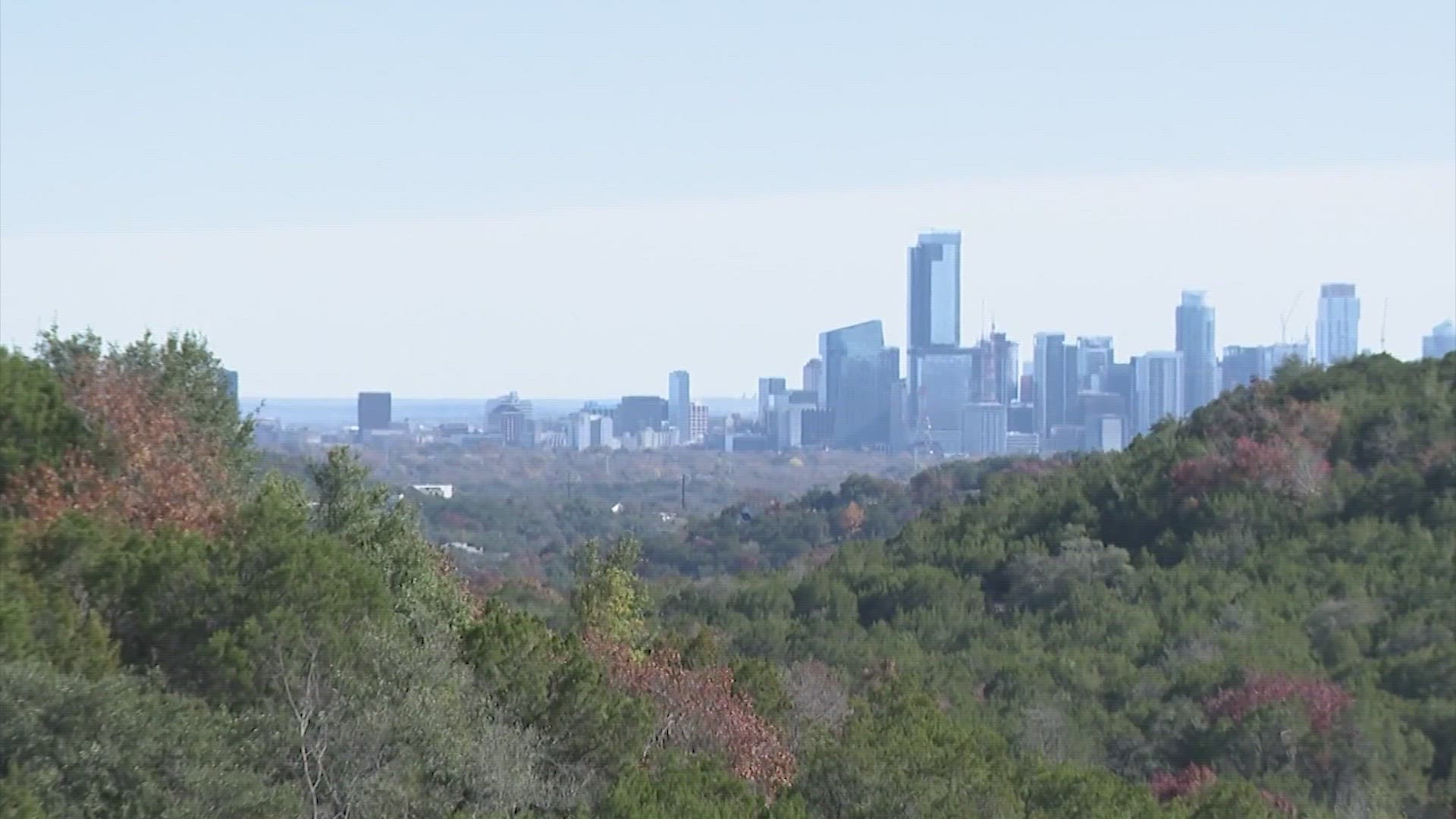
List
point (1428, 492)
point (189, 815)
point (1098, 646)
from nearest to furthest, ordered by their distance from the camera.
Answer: point (189, 815)
point (1098, 646)
point (1428, 492)

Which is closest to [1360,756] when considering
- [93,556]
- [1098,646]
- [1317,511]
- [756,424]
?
[1098,646]

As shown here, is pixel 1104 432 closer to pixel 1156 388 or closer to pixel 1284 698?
pixel 1156 388

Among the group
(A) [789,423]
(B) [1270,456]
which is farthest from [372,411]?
(B) [1270,456]

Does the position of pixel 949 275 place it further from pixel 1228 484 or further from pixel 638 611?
pixel 638 611

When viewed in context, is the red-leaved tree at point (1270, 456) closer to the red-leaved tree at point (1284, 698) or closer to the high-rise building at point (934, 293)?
the red-leaved tree at point (1284, 698)

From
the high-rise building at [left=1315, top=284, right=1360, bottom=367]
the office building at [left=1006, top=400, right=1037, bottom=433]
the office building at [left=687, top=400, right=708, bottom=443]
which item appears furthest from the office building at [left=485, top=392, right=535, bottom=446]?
the high-rise building at [left=1315, top=284, right=1360, bottom=367]

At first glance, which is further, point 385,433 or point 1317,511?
point 385,433
